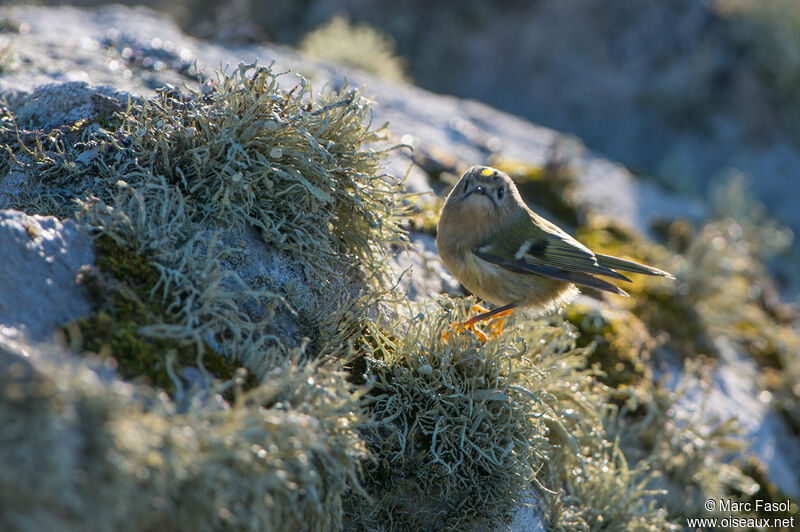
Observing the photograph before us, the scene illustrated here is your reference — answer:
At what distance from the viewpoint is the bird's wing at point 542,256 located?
3.85 m

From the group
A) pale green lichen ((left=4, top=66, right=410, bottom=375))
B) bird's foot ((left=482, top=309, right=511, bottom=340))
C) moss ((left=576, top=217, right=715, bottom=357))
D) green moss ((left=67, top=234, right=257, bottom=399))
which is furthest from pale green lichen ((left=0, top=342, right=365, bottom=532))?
moss ((left=576, top=217, right=715, bottom=357))

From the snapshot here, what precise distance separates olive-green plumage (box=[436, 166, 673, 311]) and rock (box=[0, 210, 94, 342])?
2.15 m

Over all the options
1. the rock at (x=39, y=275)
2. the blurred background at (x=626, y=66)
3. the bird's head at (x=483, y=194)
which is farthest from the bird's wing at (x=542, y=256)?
the blurred background at (x=626, y=66)

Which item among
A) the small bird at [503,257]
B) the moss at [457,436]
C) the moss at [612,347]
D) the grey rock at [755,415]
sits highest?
the small bird at [503,257]

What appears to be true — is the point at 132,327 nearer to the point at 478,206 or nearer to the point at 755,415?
the point at 478,206

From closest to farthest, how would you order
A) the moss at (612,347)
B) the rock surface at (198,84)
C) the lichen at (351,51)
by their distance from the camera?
the rock surface at (198,84) < the moss at (612,347) < the lichen at (351,51)

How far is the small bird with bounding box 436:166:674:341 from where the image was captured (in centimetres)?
386

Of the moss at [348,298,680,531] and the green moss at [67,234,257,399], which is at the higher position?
the green moss at [67,234,257,399]

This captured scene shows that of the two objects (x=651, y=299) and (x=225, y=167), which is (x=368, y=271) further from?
(x=651, y=299)

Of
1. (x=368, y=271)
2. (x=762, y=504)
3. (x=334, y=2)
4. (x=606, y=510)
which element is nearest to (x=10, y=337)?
(x=368, y=271)

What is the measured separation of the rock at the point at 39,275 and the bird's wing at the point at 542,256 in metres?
2.27

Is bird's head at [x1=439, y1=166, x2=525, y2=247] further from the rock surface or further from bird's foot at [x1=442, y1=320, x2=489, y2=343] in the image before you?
bird's foot at [x1=442, y1=320, x2=489, y2=343]

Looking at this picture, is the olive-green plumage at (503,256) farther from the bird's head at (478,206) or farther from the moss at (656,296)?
the moss at (656,296)

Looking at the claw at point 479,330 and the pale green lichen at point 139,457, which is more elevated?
the pale green lichen at point 139,457
